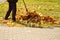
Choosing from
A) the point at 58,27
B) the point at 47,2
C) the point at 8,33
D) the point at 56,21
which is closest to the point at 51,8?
the point at 47,2

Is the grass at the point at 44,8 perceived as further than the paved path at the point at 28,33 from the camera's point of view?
Yes

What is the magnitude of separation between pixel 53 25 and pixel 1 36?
3.02 metres

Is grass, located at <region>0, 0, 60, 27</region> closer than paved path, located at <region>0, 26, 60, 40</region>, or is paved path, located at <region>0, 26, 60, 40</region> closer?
paved path, located at <region>0, 26, 60, 40</region>

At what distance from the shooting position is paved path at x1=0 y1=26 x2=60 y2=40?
9328mm

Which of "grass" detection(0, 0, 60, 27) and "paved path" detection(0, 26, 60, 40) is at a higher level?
"paved path" detection(0, 26, 60, 40)

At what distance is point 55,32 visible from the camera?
10180mm

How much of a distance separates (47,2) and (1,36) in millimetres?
9990

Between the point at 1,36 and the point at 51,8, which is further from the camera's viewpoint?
the point at 51,8

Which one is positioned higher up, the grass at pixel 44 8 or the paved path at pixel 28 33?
the paved path at pixel 28 33

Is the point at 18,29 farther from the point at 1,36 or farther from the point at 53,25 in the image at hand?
the point at 53,25

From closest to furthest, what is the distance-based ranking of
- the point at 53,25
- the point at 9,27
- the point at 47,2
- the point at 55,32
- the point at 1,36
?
the point at 1,36, the point at 55,32, the point at 9,27, the point at 53,25, the point at 47,2

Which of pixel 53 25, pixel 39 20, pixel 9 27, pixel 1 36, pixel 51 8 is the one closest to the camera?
pixel 1 36

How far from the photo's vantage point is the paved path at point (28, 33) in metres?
9.33

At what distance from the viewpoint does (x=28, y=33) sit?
9.94m
